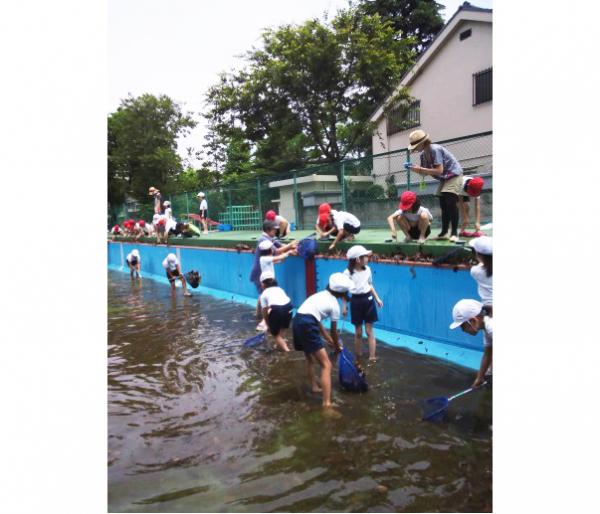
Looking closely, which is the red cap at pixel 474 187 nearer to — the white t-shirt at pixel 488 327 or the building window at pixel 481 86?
the white t-shirt at pixel 488 327

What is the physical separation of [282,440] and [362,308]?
2235 millimetres

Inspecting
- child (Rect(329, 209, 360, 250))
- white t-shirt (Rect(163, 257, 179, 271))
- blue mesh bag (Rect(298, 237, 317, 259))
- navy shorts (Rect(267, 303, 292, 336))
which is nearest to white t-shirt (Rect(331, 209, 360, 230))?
child (Rect(329, 209, 360, 250))

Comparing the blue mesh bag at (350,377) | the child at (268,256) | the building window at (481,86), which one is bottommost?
the blue mesh bag at (350,377)

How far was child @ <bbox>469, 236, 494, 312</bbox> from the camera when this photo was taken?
4324 mm

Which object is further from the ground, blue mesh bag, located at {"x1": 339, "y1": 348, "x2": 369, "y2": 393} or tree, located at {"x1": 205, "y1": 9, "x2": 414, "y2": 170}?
tree, located at {"x1": 205, "y1": 9, "x2": 414, "y2": 170}

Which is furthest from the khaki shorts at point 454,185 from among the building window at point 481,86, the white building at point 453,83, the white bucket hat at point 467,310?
the building window at point 481,86

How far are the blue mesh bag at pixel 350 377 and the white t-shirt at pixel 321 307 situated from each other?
443 mm

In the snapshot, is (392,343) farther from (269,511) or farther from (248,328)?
(269,511)

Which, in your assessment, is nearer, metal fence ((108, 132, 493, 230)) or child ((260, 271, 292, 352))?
child ((260, 271, 292, 352))

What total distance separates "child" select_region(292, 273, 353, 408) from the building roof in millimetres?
10792

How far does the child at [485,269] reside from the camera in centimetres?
432

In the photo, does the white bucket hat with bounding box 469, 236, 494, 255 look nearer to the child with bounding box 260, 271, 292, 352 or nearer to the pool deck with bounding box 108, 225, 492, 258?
→ the pool deck with bounding box 108, 225, 492, 258

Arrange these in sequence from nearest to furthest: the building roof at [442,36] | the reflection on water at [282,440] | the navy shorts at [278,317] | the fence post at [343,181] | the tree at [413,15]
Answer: the reflection on water at [282,440]
the navy shorts at [278,317]
the fence post at [343,181]
the building roof at [442,36]
the tree at [413,15]

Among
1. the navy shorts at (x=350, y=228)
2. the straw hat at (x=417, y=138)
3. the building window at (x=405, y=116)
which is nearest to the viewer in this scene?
the straw hat at (x=417, y=138)
